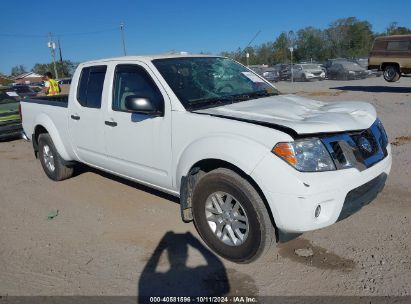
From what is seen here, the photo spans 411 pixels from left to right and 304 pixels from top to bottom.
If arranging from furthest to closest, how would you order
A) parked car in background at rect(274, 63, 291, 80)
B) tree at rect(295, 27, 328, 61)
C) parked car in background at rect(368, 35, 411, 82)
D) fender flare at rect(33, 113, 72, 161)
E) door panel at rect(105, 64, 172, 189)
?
tree at rect(295, 27, 328, 61) < parked car in background at rect(274, 63, 291, 80) < parked car in background at rect(368, 35, 411, 82) < fender flare at rect(33, 113, 72, 161) < door panel at rect(105, 64, 172, 189)

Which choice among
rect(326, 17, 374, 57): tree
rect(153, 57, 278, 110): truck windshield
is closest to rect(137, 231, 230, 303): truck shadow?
rect(153, 57, 278, 110): truck windshield

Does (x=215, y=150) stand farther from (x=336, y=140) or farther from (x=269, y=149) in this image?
(x=336, y=140)

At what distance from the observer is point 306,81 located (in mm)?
30812

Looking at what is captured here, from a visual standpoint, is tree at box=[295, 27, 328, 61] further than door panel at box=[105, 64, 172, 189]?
Yes

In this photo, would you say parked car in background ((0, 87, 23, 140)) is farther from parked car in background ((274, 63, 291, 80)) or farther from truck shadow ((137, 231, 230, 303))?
parked car in background ((274, 63, 291, 80))

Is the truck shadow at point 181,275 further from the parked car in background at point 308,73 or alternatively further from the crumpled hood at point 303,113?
the parked car in background at point 308,73

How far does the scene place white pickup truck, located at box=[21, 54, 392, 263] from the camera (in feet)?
9.91

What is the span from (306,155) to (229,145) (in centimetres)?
63

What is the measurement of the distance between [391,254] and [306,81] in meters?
28.8

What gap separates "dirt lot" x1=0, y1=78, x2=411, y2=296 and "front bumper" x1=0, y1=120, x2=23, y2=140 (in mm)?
5470

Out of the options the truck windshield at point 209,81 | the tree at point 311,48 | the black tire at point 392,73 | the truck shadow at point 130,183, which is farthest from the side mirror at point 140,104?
the tree at point 311,48

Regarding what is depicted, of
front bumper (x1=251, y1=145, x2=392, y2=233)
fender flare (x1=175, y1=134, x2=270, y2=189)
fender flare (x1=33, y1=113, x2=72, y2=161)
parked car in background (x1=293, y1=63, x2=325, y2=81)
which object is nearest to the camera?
front bumper (x1=251, y1=145, x2=392, y2=233)

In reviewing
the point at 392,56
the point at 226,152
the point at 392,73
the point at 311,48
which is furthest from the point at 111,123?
the point at 311,48

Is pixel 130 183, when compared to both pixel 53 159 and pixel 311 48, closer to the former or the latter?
pixel 53 159
